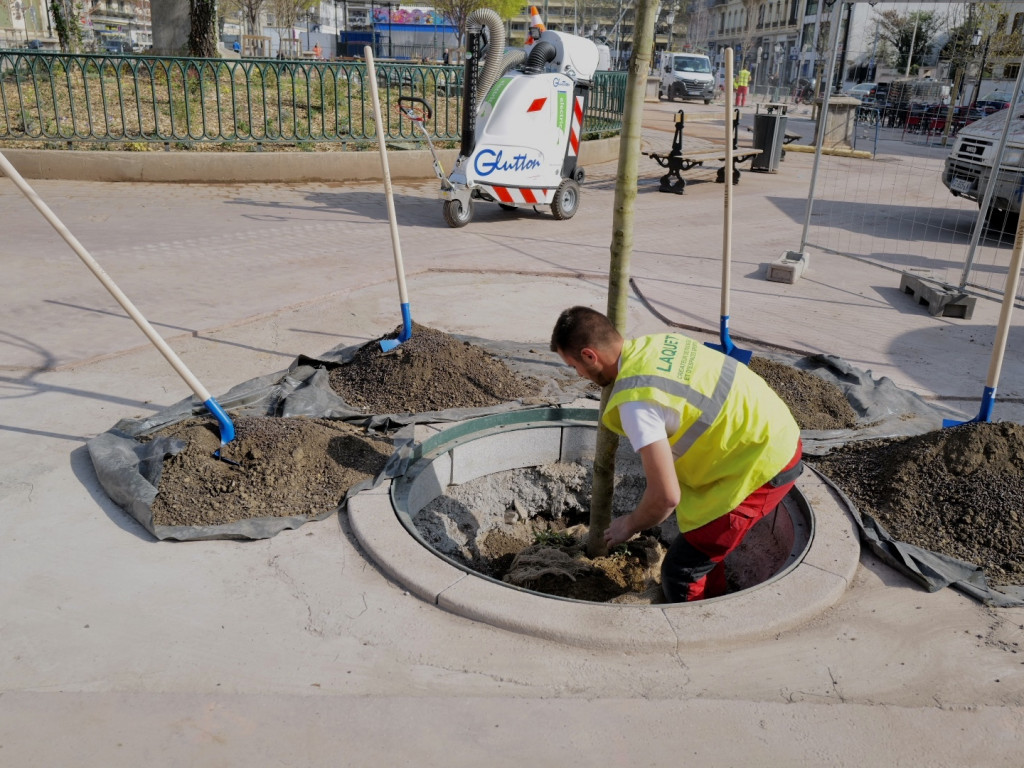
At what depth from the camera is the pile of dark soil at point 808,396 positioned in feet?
15.6

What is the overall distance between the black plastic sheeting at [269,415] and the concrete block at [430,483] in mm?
172

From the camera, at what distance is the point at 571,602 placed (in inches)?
121

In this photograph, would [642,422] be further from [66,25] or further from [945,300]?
[66,25]

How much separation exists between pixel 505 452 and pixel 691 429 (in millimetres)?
1671

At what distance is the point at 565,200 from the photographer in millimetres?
10312

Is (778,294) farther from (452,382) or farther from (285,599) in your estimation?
(285,599)

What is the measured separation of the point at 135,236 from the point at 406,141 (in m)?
5.49

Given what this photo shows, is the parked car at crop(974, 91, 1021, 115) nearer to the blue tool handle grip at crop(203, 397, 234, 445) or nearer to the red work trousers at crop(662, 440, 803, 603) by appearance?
the red work trousers at crop(662, 440, 803, 603)

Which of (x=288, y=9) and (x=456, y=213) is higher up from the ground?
(x=288, y=9)

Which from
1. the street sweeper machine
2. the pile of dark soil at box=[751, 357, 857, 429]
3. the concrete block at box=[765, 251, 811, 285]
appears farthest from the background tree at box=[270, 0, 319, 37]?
the pile of dark soil at box=[751, 357, 857, 429]

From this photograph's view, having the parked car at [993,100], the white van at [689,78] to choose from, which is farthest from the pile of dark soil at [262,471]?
the white van at [689,78]

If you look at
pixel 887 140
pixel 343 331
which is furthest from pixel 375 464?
pixel 887 140

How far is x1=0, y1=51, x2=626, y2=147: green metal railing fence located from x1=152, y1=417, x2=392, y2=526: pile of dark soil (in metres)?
8.58

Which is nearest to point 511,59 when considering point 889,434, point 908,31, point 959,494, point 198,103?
point 198,103
